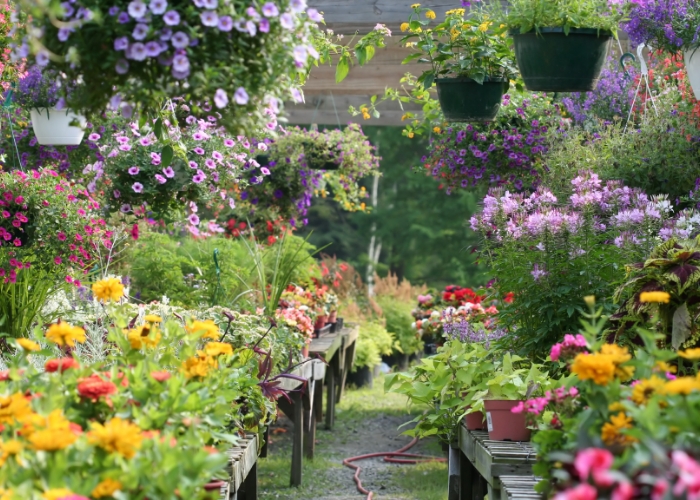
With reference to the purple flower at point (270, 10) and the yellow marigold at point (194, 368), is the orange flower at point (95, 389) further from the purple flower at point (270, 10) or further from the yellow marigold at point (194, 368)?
the purple flower at point (270, 10)

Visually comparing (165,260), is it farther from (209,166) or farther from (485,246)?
(485,246)

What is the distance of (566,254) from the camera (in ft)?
10.8

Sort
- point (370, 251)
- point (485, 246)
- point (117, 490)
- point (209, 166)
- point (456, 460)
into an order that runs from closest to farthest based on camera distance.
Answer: point (117, 490)
point (456, 460)
point (209, 166)
point (485, 246)
point (370, 251)

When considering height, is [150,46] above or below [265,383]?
above

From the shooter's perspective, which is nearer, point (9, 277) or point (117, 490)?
point (117, 490)

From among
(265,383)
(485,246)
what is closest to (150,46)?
(265,383)

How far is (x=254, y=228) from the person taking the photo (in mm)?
6609

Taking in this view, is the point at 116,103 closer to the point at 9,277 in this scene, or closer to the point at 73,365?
the point at 73,365

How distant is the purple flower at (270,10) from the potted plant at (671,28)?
6.89 feet

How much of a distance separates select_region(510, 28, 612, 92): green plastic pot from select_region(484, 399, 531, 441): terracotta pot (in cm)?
117

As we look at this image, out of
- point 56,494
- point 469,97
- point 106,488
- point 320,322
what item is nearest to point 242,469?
point 106,488

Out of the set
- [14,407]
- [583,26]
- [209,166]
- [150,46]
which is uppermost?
[583,26]

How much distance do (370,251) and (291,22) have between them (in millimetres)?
14667

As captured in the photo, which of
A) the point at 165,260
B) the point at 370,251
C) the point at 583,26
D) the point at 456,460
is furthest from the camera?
the point at 370,251
